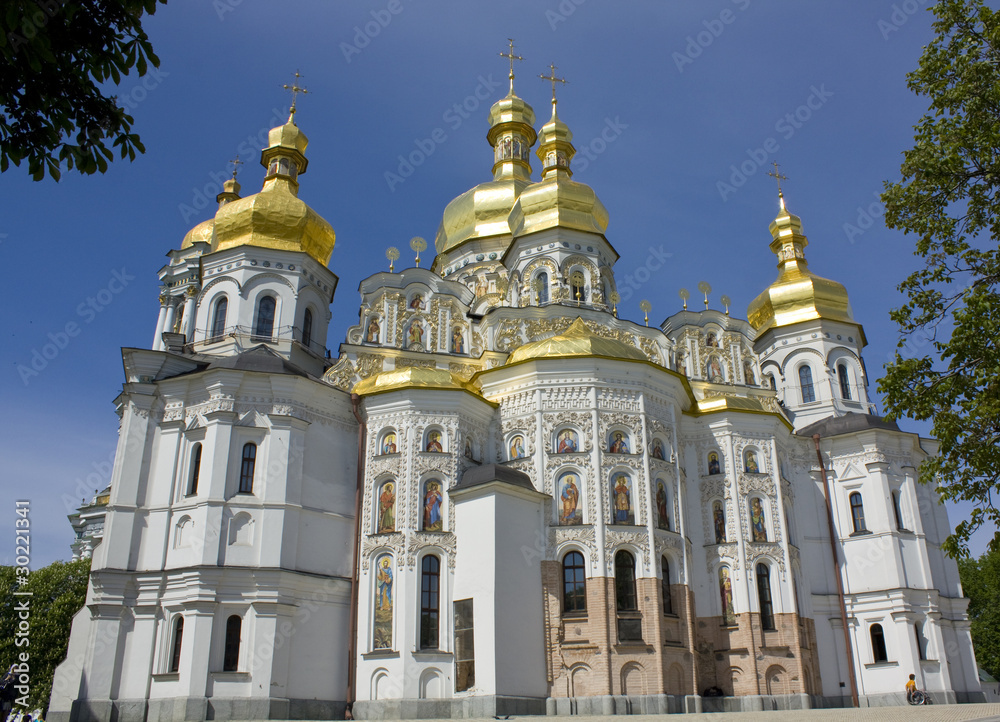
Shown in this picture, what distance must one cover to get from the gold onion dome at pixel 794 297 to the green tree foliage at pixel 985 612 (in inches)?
472

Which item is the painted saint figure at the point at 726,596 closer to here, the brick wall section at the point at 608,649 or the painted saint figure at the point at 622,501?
the brick wall section at the point at 608,649

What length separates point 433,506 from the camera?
20094 mm

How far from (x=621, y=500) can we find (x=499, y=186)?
19098 millimetres

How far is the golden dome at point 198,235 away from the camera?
37.6 m

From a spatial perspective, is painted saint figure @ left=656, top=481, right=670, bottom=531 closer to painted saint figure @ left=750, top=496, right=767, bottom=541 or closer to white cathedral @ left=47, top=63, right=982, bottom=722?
white cathedral @ left=47, top=63, right=982, bottom=722

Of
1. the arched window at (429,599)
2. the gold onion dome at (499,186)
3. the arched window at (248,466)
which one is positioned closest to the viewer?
the arched window at (429,599)

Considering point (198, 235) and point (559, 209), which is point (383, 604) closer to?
point (559, 209)

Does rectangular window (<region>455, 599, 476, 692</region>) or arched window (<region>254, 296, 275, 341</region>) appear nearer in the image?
rectangular window (<region>455, 599, 476, 692</region>)

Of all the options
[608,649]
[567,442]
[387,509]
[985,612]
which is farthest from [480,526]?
[985,612]

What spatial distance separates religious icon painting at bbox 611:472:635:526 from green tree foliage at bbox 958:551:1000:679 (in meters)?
21.0

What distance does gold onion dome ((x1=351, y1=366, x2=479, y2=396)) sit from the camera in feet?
69.1

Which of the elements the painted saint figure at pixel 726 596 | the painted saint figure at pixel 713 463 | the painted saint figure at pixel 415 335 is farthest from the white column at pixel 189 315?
the painted saint figure at pixel 726 596

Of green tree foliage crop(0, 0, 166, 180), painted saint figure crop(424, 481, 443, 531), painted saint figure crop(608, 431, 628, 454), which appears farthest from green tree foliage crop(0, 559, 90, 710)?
green tree foliage crop(0, 0, 166, 180)

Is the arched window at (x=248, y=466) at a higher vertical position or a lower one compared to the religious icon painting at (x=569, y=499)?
higher
